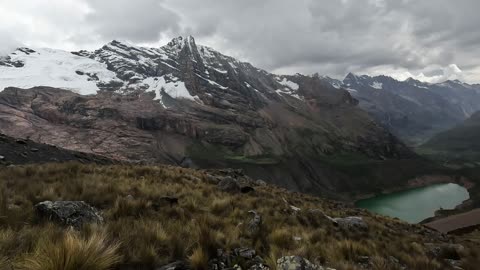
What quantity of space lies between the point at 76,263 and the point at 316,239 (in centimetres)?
740

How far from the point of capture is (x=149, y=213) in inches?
392

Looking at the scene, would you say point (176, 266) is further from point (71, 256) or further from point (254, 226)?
point (254, 226)

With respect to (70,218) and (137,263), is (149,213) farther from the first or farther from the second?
(137,263)

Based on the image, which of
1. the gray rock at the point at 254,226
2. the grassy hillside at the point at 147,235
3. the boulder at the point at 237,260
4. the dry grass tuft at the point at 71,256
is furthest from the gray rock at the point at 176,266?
the gray rock at the point at 254,226

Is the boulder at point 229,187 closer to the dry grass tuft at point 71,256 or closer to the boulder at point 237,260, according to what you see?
the boulder at point 237,260

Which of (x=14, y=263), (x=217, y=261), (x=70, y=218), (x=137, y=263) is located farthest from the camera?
(x=70, y=218)

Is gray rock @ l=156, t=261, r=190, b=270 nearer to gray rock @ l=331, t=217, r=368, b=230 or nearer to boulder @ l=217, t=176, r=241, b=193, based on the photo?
gray rock @ l=331, t=217, r=368, b=230

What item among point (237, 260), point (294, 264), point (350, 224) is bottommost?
point (350, 224)

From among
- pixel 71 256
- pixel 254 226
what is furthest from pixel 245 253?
pixel 71 256

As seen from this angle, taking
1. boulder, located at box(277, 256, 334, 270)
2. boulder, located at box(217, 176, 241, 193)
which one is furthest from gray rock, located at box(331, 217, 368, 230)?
boulder, located at box(277, 256, 334, 270)

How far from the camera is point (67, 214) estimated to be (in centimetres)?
791

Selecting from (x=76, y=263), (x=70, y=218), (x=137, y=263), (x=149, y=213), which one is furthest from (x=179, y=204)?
(x=76, y=263)

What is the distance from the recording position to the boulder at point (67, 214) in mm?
7684

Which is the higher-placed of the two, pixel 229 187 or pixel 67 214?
pixel 67 214
